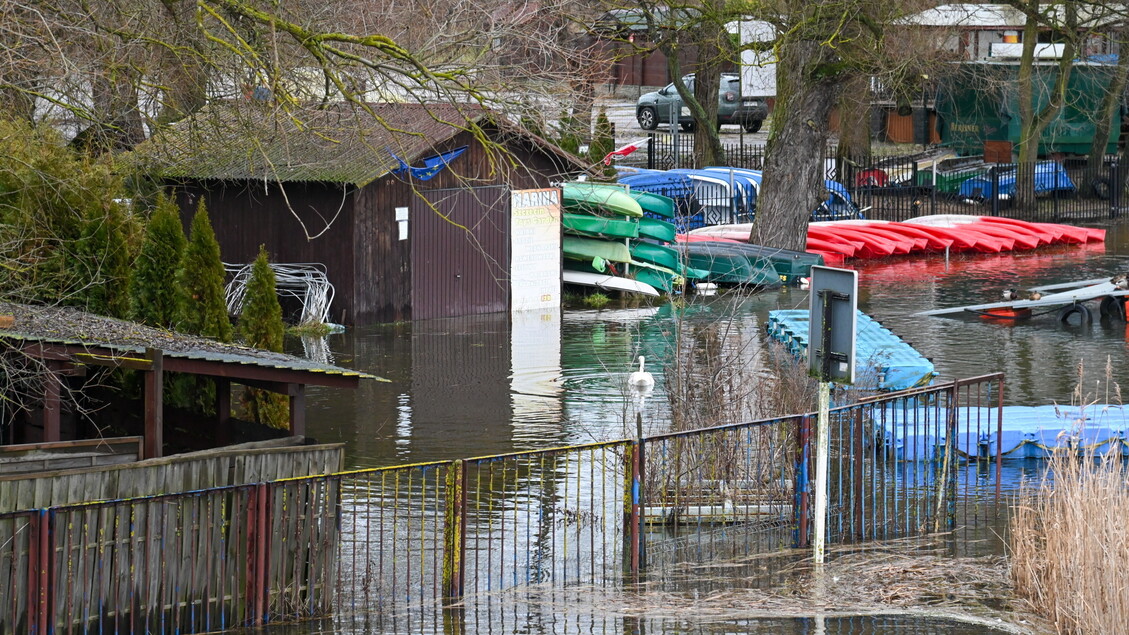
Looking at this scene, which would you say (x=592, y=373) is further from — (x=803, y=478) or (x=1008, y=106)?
(x=1008, y=106)

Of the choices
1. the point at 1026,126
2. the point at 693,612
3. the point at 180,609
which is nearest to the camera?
the point at 180,609

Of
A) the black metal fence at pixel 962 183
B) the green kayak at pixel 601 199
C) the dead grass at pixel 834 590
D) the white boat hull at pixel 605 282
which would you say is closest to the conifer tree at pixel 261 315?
the dead grass at pixel 834 590

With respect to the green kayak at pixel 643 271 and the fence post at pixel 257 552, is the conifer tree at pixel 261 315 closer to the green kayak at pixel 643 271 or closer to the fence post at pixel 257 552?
the fence post at pixel 257 552

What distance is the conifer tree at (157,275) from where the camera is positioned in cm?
1468

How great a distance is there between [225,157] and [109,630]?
1365 centimetres

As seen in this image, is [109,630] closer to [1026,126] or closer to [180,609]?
[180,609]

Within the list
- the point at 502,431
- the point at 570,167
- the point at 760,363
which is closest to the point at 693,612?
the point at 502,431

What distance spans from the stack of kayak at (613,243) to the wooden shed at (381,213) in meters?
1.45

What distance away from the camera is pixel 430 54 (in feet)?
44.5

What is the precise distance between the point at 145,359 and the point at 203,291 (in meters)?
4.38

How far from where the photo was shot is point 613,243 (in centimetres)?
2588

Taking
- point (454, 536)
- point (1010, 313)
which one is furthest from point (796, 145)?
point (454, 536)

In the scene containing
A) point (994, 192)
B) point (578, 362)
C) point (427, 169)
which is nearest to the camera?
point (578, 362)

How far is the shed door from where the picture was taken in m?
23.3
